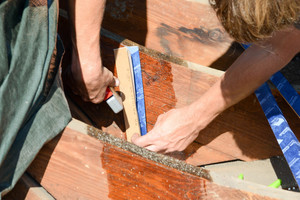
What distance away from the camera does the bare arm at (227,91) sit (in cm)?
119

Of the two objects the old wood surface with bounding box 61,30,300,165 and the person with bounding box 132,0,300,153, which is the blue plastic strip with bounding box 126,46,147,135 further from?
the person with bounding box 132,0,300,153

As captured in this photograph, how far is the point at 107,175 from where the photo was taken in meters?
1.08

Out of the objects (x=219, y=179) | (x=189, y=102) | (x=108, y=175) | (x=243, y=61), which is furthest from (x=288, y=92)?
(x=108, y=175)

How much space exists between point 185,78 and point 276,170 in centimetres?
57

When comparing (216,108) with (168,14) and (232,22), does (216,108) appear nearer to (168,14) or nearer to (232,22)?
(232,22)

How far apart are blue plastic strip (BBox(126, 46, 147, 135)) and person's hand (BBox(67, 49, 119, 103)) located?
0.15 metres

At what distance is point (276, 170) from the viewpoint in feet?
5.23

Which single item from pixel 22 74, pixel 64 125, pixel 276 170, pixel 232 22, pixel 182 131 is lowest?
pixel 276 170

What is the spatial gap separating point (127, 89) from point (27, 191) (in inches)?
23.4

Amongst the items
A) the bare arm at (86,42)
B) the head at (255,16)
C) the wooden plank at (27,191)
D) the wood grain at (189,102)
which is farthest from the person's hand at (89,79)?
the head at (255,16)

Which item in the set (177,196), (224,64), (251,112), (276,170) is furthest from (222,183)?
(224,64)

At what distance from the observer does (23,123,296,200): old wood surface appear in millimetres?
1029

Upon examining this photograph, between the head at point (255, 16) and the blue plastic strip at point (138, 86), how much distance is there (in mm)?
612

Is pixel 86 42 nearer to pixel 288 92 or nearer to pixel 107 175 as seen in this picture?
pixel 107 175
